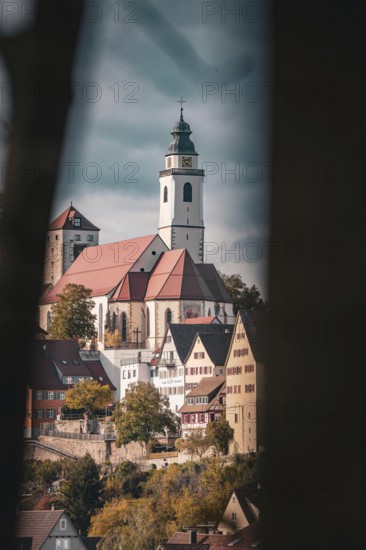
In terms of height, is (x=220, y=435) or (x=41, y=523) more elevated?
(x=220, y=435)

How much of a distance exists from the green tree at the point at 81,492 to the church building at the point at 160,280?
54.6ft

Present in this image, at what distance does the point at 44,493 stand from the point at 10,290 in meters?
39.0

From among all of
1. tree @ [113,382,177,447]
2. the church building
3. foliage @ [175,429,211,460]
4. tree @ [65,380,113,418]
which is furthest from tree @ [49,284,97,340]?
foliage @ [175,429,211,460]

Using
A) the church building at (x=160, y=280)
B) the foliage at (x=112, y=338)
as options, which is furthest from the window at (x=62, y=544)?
the church building at (x=160, y=280)

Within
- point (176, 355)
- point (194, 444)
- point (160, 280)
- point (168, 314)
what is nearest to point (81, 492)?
point (194, 444)

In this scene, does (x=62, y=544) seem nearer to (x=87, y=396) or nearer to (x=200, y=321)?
(x=87, y=396)

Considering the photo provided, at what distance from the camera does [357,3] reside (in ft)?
4.39

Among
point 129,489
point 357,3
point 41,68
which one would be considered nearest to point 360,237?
point 357,3

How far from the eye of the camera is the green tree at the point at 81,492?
3781cm

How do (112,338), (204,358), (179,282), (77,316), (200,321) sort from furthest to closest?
(179,282), (77,316), (112,338), (200,321), (204,358)

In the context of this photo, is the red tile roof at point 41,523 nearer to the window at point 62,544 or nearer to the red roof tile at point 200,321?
the window at point 62,544

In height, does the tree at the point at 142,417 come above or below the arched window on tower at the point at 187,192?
below

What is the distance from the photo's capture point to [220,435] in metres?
37.7

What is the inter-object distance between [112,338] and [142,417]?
15.0 m
